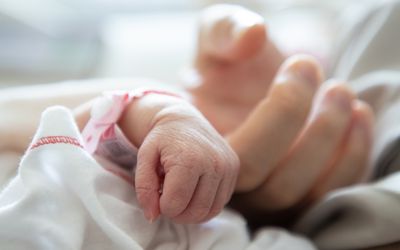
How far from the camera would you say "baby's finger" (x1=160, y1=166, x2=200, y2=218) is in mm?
359

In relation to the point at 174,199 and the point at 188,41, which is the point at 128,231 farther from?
the point at 188,41

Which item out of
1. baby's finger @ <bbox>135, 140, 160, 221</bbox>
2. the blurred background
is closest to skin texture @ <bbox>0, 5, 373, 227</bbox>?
baby's finger @ <bbox>135, 140, 160, 221</bbox>

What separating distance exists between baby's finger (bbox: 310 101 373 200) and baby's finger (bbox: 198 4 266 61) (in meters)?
0.12

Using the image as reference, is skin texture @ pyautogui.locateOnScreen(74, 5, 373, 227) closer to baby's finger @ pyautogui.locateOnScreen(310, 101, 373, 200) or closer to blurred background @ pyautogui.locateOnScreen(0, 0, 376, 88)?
baby's finger @ pyautogui.locateOnScreen(310, 101, 373, 200)

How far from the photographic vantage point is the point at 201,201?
375mm

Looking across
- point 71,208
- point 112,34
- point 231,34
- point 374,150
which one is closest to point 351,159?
point 374,150

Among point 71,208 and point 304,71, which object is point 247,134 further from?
point 71,208

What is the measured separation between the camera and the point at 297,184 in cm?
51

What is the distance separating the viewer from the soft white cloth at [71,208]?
1.11 feet

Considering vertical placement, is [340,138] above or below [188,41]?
above

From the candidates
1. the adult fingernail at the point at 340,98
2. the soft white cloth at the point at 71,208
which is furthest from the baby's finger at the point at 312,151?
the soft white cloth at the point at 71,208

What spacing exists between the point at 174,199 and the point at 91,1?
1.12 metres

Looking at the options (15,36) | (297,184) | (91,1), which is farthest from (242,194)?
(91,1)

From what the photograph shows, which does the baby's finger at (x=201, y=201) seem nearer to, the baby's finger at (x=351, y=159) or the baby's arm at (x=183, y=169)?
the baby's arm at (x=183, y=169)
